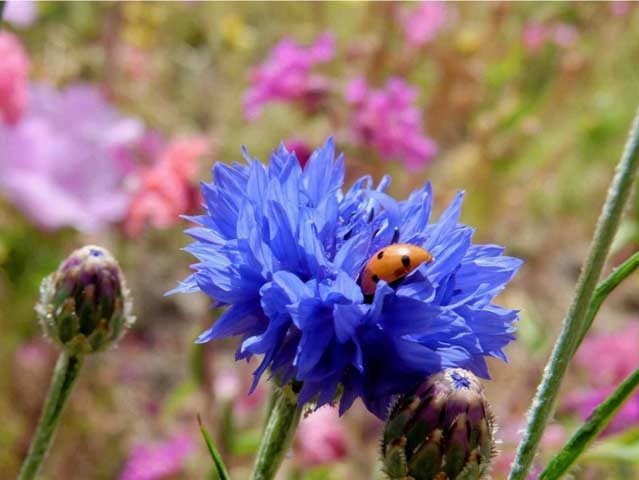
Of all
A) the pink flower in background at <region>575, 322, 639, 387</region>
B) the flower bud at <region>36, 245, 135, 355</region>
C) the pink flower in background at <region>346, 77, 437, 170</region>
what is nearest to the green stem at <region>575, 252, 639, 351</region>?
the flower bud at <region>36, 245, 135, 355</region>

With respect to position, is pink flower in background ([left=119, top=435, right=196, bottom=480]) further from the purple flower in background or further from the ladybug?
the ladybug

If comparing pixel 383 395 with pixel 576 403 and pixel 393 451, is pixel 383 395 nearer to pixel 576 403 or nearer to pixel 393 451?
pixel 393 451

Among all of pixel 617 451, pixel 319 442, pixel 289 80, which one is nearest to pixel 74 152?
pixel 289 80

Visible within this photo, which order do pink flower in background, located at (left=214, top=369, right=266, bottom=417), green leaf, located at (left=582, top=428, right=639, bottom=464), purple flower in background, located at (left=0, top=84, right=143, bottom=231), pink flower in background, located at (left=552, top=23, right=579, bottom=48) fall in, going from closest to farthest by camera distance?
green leaf, located at (left=582, top=428, right=639, bottom=464), purple flower in background, located at (left=0, top=84, right=143, bottom=231), pink flower in background, located at (left=214, top=369, right=266, bottom=417), pink flower in background, located at (left=552, top=23, right=579, bottom=48)

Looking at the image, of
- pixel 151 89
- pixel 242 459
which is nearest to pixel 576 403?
pixel 242 459

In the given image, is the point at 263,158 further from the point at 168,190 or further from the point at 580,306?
the point at 580,306

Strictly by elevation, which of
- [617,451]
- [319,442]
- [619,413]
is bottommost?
[617,451]

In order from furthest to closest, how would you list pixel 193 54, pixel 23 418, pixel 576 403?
pixel 193 54
pixel 23 418
pixel 576 403
